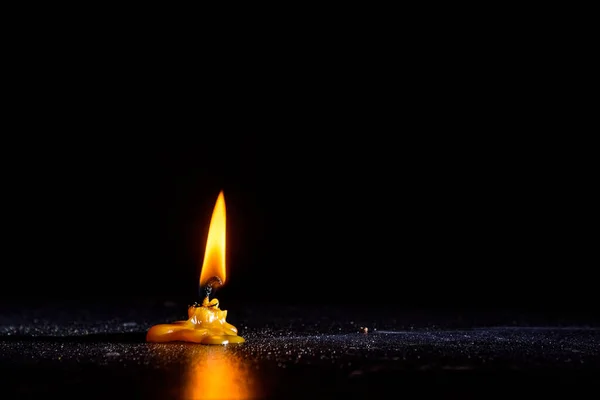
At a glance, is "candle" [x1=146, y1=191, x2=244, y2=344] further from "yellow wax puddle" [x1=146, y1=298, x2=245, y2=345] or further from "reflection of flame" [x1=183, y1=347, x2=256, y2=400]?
"reflection of flame" [x1=183, y1=347, x2=256, y2=400]

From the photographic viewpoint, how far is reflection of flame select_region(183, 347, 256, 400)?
95cm

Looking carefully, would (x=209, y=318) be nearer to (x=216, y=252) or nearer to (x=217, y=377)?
(x=216, y=252)

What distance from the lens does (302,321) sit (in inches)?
77.2

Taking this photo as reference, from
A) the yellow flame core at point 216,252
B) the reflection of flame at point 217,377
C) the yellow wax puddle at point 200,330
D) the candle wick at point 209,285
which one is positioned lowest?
the reflection of flame at point 217,377

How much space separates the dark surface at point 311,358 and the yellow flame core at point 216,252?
14cm

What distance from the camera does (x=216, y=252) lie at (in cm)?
149

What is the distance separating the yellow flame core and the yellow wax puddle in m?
0.05

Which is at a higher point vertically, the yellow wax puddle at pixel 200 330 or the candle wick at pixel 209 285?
the candle wick at pixel 209 285

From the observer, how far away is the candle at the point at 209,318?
144 cm

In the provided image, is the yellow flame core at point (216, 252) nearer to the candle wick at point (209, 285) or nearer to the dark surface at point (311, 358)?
the candle wick at point (209, 285)

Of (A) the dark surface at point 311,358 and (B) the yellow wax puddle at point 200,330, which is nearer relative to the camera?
(A) the dark surface at point 311,358

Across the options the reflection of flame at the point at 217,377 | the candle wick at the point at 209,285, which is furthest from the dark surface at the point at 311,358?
the candle wick at the point at 209,285

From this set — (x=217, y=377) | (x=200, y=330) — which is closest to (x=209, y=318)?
(x=200, y=330)

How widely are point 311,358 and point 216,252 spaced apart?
0.32 m
